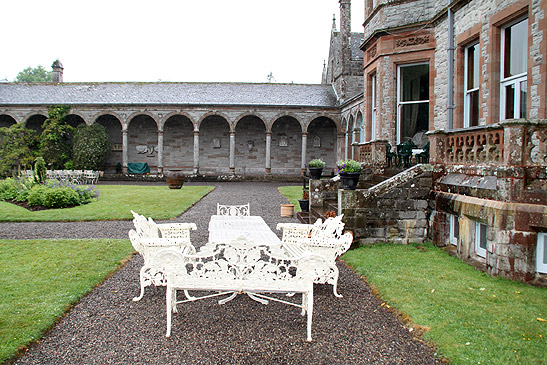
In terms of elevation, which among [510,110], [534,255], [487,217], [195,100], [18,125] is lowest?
[534,255]

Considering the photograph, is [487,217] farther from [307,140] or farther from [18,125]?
[18,125]

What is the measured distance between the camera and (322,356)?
3.51 metres

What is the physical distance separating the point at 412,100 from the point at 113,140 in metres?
21.8

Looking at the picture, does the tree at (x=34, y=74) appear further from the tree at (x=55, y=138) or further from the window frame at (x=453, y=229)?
the window frame at (x=453, y=229)

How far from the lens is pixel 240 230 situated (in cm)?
626

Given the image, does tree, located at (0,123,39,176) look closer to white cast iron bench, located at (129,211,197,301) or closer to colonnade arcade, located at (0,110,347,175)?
colonnade arcade, located at (0,110,347,175)

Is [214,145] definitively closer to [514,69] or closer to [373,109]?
[373,109]

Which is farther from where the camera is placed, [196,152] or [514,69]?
[196,152]

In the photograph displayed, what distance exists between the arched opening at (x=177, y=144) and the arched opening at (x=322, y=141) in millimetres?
7803

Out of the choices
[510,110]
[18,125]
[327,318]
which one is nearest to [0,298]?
[327,318]

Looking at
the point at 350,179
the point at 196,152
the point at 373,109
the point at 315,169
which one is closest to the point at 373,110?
the point at 373,109

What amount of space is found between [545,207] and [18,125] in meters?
27.3

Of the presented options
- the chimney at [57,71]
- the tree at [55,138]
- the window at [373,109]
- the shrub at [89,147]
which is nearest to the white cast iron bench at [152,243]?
the window at [373,109]

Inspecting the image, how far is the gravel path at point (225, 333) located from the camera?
3477mm
